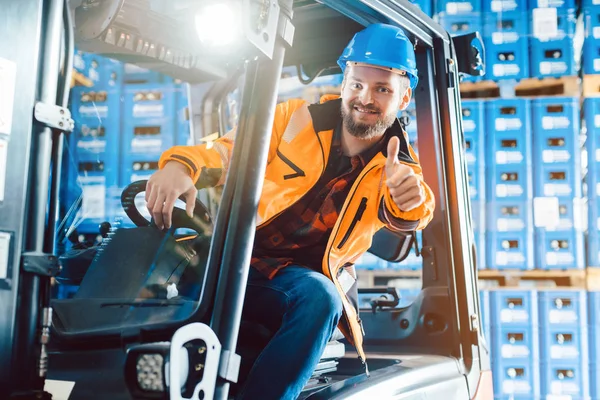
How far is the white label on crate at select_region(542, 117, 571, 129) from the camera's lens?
4.62m

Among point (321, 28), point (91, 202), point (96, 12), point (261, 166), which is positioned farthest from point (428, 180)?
point (91, 202)

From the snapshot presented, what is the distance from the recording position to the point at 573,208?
4539mm

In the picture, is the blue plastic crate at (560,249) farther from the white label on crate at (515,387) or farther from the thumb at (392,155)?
the thumb at (392,155)

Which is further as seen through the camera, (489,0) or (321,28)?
(489,0)

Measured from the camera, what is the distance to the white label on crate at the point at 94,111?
430 centimetres

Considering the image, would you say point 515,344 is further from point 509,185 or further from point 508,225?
point 509,185

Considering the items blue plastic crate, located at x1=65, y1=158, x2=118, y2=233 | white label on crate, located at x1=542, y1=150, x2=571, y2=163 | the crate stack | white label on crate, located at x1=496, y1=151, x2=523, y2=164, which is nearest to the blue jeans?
blue plastic crate, located at x1=65, y1=158, x2=118, y2=233

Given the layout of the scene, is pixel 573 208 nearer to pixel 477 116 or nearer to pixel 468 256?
pixel 477 116

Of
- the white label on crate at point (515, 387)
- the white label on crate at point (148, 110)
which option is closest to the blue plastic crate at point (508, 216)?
the white label on crate at point (515, 387)

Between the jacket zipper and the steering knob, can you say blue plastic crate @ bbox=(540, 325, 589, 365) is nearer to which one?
the jacket zipper

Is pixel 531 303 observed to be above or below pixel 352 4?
below

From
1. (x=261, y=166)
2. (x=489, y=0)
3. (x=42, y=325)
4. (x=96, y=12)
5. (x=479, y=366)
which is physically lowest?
(x=479, y=366)

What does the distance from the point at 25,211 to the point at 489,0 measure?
14.6ft

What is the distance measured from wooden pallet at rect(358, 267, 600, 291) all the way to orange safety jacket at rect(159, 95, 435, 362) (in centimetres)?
248
